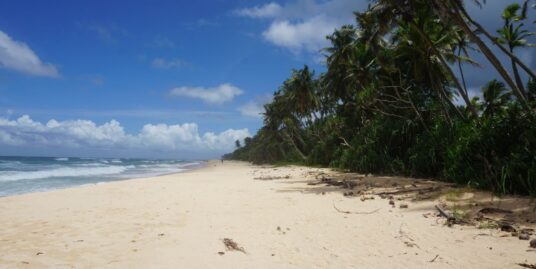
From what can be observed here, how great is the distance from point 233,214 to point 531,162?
646 centimetres

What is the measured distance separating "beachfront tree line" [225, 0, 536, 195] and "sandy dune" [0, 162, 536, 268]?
115 inches

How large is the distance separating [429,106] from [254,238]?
1348 cm

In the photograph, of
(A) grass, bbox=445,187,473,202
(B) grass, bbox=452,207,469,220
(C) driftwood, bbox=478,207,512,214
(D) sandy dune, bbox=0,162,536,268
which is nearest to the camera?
(D) sandy dune, bbox=0,162,536,268

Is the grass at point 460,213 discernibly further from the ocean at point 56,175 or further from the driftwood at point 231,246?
the ocean at point 56,175

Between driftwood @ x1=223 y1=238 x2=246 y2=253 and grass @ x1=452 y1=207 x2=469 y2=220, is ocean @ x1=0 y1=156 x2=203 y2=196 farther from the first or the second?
grass @ x1=452 y1=207 x2=469 y2=220

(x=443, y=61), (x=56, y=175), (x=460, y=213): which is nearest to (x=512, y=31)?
(x=443, y=61)

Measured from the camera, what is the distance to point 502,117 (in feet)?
30.6

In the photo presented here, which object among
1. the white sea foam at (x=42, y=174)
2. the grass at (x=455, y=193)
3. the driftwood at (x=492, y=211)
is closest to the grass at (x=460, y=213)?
the driftwood at (x=492, y=211)

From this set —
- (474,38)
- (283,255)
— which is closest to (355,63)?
(474,38)

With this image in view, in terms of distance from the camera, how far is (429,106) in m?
16.0

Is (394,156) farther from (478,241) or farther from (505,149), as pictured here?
(478,241)

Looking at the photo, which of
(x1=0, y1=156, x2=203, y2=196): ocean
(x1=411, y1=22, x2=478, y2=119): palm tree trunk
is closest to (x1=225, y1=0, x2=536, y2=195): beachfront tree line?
(x1=411, y1=22, x2=478, y2=119): palm tree trunk

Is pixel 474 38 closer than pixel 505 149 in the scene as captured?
No

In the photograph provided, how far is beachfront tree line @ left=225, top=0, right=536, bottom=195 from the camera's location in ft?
28.8
